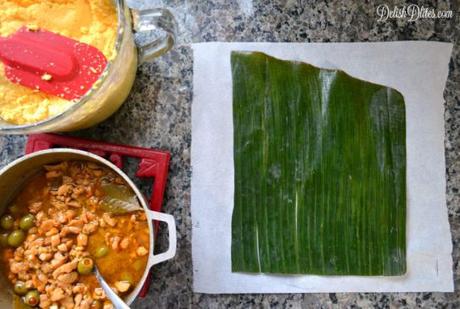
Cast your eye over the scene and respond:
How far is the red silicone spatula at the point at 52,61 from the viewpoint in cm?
76

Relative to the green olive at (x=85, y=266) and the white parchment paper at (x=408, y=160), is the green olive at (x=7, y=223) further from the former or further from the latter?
the white parchment paper at (x=408, y=160)

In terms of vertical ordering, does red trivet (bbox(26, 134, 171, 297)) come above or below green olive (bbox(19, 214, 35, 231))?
above

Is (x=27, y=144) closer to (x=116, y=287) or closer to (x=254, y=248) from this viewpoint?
(x=116, y=287)

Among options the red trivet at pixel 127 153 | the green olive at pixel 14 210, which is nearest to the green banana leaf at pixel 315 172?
the red trivet at pixel 127 153

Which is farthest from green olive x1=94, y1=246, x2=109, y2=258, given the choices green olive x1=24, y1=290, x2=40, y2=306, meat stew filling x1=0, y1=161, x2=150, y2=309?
green olive x1=24, y1=290, x2=40, y2=306

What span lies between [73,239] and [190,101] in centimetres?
28

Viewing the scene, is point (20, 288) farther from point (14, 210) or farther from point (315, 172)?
point (315, 172)

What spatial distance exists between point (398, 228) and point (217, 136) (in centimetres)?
33

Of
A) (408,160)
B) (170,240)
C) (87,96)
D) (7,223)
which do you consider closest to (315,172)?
(408,160)

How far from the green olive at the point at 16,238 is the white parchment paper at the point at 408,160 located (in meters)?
0.26

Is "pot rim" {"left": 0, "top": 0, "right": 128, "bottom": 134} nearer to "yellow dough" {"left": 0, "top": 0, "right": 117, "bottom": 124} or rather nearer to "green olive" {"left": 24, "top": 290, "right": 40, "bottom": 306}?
"yellow dough" {"left": 0, "top": 0, "right": 117, "bottom": 124}

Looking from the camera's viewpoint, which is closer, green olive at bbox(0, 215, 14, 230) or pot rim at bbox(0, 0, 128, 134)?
pot rim at bbox(0, 0, 128, 134)

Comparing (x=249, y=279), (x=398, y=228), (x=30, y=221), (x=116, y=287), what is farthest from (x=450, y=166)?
(x=30, y=221)

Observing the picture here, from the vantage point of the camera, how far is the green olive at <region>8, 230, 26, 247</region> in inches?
32.4
